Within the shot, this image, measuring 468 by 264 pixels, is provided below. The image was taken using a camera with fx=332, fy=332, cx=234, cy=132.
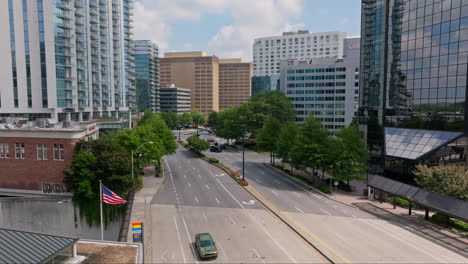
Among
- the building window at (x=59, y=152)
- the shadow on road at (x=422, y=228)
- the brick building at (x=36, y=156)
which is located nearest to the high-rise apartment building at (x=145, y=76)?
the brick building at (x=36, y=156)

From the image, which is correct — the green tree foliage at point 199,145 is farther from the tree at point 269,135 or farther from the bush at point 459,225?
the bush at point 459,225

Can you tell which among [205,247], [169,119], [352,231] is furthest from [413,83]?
[169,119]

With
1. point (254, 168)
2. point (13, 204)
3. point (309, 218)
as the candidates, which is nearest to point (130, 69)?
point (254, 168)

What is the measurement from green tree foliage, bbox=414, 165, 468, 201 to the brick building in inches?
1731

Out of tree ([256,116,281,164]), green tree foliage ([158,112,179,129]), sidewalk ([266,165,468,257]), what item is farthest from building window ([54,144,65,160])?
green tree foliage ([158,112,179,129])

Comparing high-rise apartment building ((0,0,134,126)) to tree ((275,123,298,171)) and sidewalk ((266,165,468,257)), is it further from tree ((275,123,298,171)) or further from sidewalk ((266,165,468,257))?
sidewalk ((266,165,468,257))

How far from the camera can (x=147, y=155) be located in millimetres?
50781

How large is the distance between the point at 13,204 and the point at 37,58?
4479cm

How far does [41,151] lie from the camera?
46781 millimetres

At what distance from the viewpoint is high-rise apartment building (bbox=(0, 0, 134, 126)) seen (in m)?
74.4

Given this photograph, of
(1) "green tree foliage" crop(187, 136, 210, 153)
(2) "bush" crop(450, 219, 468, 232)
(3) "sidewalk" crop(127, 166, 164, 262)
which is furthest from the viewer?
(1) "green tree foliage" crop(187, 136, 210, 153)

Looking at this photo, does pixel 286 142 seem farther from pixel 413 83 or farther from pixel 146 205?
pixel 146 205

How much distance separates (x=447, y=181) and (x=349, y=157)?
12.6 metres

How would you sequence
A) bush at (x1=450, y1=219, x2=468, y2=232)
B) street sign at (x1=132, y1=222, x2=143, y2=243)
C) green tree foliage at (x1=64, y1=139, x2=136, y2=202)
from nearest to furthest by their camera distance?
1. street sign at (x1=132, y1=222, x2=143, y2=243)
2. bush at (x1=450, y1=219, x2=468, y2=232)
3. green tree foliage at (x1=64, y1=139, x2=136, y2=202)
